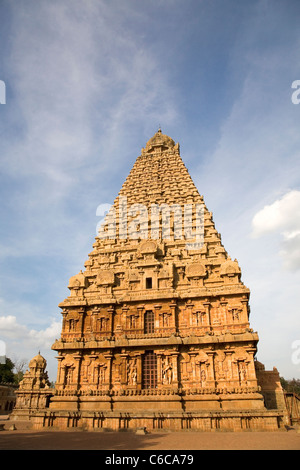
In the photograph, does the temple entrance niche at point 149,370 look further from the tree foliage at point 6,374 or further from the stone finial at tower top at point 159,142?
the tree foliage at point 6,374

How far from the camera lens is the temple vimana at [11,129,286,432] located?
80.0 ft

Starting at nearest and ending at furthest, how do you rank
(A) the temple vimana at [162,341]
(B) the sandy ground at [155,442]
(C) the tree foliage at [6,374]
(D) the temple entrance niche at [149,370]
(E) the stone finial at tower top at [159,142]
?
(B) the sandy ground at [155,442]
(A) the temple vimana at [162,341]
(D) the temple entrance niche at [149,370]
(E) the stone finial at tower top at [159,142]
(C) the tree foliage at [6,374]

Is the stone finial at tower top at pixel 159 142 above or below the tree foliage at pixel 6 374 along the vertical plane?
above

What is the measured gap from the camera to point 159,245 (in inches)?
1312

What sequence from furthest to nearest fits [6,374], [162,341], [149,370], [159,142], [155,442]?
[6,374] → [159,142] → [149,370] → [162,341] → [155,442]

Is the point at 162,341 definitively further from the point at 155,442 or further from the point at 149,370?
the point at 155,442

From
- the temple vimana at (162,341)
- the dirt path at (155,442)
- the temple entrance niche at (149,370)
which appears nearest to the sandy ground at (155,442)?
the dirt path at (155,442)

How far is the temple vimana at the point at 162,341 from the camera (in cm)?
2439

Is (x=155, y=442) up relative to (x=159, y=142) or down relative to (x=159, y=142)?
down

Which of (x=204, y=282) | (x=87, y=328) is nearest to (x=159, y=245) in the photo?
(x=204, y=282)

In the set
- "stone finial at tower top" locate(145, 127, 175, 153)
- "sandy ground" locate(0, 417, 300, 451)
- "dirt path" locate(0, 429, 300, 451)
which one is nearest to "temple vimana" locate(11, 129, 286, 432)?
"sandy ground" locate(0, 417, 300, 451)

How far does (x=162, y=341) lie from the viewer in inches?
1053

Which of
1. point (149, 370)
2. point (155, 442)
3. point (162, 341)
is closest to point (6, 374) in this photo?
point (149, 370)
